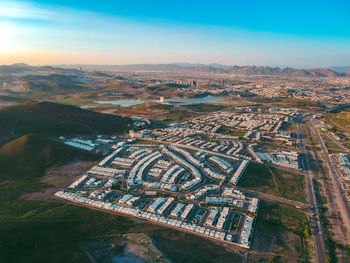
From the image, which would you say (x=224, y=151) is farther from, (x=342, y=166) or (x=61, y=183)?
(x=61, y=183)

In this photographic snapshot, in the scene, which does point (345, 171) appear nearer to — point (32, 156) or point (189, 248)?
point (189, 248)

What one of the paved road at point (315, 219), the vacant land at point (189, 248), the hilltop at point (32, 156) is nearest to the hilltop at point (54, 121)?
the hilltop at point (32, 156)

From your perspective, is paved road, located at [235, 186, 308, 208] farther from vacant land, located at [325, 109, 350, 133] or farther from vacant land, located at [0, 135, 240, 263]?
vacant land, located at [325, 109, 350, 133]

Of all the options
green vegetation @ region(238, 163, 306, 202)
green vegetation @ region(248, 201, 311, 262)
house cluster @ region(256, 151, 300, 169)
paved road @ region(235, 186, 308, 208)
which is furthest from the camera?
house cluster @ region(256, 151, 300, 169)

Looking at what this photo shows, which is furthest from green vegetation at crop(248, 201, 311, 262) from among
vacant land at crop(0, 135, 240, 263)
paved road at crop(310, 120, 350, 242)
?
paved road at crop(310, 120, 350, 242)

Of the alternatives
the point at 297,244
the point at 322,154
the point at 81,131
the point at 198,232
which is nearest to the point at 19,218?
the point at 198,232

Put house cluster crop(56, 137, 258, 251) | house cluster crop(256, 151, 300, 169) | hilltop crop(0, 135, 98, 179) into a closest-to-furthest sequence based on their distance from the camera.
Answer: house cluster crop(56, 137, 258, 251)
hilltop crop(0, 135, 98, 179)
house cluster crop(256, 151, 300, 169)

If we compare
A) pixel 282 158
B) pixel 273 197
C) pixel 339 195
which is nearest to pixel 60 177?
pixel 273 197
